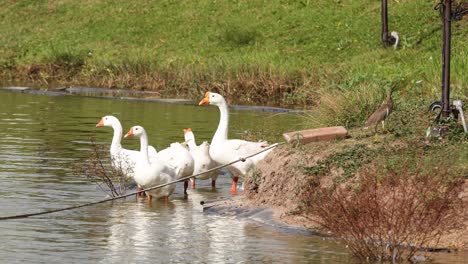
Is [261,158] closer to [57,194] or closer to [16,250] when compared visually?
[57,194]

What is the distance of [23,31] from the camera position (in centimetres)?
4712

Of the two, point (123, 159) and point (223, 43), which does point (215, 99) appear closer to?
point (123, 159)

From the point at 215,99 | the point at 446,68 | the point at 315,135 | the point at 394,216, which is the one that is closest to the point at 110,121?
the point at 215,99

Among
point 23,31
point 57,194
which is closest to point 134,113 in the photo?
point 57,194

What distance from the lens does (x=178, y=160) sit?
18.2m

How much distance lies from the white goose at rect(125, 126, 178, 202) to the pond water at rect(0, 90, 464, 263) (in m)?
0.22

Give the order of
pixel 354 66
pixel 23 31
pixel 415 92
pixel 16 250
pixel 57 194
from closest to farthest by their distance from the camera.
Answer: pixel 16 250, pixel 57 194, pixel 415 92, pixel 354 66, pixel 23 31

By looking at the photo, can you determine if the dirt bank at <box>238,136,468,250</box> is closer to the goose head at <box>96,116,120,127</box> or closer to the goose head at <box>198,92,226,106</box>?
the goose head at <box>198,92,226,106</box>

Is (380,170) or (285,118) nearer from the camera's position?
(380,170)

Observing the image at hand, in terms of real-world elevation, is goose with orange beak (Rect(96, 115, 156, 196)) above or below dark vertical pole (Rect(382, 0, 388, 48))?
below

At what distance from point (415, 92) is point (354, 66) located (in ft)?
29.0

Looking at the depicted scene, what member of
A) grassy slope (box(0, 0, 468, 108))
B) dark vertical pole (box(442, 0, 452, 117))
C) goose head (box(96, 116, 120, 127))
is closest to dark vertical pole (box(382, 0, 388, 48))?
grassy slope (box(0, 0, 468, 108))

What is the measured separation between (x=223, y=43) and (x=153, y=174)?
24056mm

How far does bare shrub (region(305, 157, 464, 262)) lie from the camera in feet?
41.4
